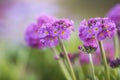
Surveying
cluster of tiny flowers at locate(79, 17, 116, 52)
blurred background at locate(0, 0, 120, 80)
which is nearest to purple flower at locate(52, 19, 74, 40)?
cluster of tiny flowers at locate(79, 17, 116, 52)

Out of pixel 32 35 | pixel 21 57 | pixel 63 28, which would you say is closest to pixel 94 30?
pixel 63 28

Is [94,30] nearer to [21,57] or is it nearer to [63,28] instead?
[63,28]

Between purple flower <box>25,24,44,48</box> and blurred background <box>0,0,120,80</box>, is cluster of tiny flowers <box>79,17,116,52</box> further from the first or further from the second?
blurred background <box>0,0,120,80</box>

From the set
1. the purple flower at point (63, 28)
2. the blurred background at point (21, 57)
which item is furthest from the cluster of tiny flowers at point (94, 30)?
the blurred background at point (21, 57)

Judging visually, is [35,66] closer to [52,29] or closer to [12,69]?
[12,69]

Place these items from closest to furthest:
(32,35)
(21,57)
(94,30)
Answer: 1. (94,30)
2. (32,35)
3. (21,57)

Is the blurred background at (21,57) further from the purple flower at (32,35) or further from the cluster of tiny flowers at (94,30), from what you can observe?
the cluster of tiny flowers at (94,30)

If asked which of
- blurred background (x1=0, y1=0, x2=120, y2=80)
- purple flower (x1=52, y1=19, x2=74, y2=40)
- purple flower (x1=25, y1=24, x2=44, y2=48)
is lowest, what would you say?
blurred background (x1=0, y1=0, x2=120, y2=80)

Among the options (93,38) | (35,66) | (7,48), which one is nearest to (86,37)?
(93,38)

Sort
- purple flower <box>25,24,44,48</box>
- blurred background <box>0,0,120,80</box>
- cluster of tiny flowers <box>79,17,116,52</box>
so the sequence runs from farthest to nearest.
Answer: blurred background <box>0,0,120,80</box> < purple flower <box>25,24,44,48</box> < cluster of tiny flowers <box>79,17,116,52</box>
